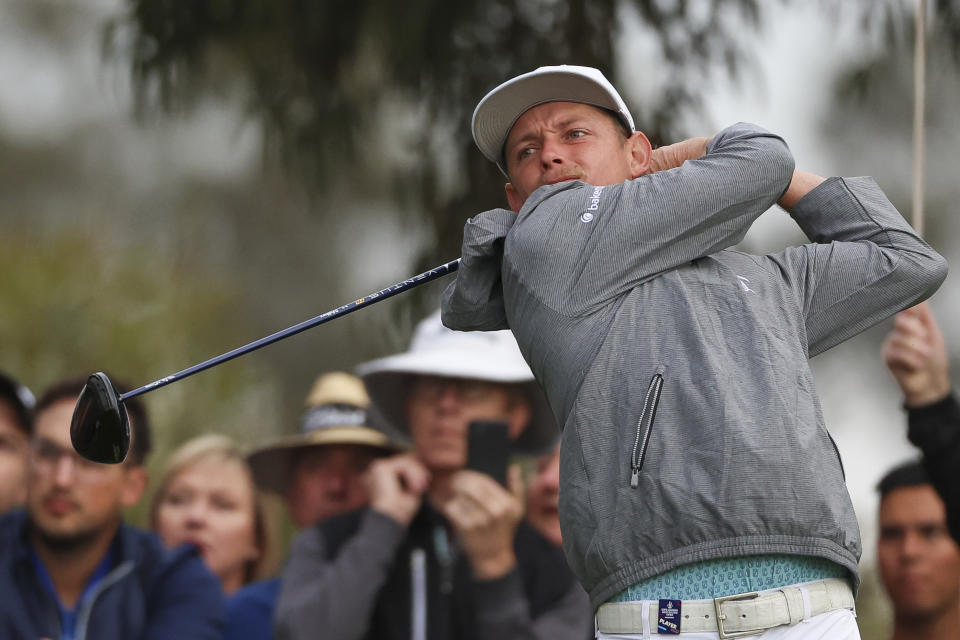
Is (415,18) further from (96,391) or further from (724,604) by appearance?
(724,604)

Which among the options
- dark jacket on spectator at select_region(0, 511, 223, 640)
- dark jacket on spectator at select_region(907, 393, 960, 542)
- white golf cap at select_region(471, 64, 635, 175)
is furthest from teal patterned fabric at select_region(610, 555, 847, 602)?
dark jacket on spectator at select_region(0, 511, 223, 640)

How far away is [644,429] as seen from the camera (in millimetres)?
1744

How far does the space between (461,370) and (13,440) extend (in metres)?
1.35

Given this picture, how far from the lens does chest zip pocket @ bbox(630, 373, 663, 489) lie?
5.70 ft

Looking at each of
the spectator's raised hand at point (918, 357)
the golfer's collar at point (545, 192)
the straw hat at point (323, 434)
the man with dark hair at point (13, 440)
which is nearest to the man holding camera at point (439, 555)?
the straw hat at point (323, 434)

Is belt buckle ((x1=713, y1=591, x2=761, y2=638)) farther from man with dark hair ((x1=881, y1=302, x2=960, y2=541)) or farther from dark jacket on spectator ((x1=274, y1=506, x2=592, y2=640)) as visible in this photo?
man with dark hair ((x1=881, y1=302, x2=960, y2=541))

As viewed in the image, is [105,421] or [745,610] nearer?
[745,610]

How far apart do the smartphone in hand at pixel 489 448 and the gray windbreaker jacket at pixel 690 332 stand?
1632mm

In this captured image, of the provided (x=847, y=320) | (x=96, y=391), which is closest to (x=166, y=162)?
(x=96, y=391)

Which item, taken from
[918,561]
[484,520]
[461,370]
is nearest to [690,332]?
[484,520]

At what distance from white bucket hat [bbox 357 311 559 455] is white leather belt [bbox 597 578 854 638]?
2.14 m

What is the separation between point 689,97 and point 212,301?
1.86 metres

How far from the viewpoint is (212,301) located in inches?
190

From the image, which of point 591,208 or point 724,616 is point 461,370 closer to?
point 591,208
